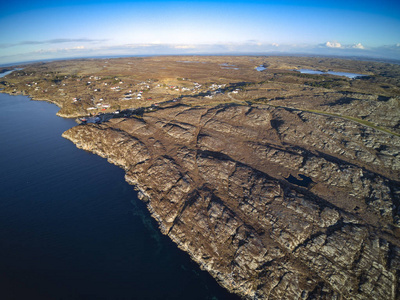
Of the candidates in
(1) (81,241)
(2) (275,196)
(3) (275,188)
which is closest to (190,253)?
(2) (275,196)

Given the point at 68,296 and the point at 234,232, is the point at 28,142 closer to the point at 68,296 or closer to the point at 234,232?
the point at 68,296

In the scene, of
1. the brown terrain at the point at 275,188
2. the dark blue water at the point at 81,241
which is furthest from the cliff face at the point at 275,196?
the dark blue water at the point at 81,241

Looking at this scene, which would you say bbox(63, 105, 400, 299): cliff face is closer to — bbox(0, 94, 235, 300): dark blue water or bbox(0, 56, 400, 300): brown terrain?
bbox(0, 56, 400, 300): brown terrain

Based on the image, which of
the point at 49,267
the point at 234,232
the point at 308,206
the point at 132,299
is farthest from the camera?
the point at 308,206

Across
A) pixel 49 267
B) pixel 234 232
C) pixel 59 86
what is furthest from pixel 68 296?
pixel 59 86

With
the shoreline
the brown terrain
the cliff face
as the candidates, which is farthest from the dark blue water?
the brown terrain

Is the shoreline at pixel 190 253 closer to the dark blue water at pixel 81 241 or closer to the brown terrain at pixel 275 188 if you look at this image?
the brown terrain at pixel 275 188

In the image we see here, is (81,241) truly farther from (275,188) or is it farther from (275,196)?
(275,188)
